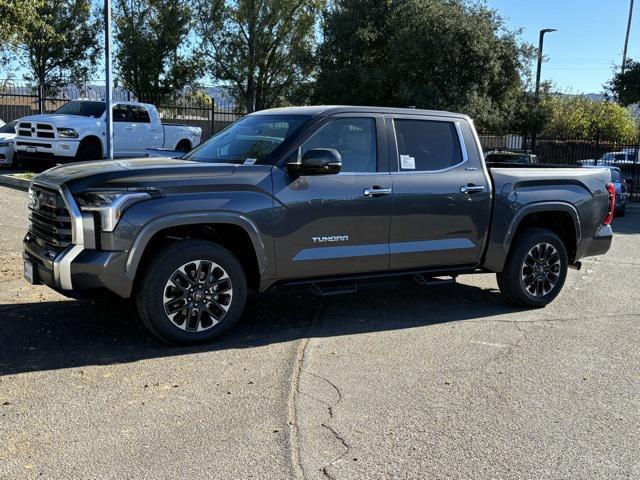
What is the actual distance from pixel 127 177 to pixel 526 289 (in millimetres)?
4295

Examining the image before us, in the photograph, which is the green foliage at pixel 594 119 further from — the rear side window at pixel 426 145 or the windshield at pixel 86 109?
the rear side window at pixel 426 145

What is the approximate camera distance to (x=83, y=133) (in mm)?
16562

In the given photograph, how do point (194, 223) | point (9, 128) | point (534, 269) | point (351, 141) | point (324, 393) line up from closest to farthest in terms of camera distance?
point (324, 393)
point (194, 223)
point (351, 141)
point (534, 269)
point (9, 128)

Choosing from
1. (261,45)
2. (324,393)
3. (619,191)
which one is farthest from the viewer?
(261,45)

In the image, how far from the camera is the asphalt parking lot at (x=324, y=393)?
3721 millimetres

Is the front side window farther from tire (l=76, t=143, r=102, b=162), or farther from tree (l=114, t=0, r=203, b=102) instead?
tree (l=114, t=0, r=203, b=102)

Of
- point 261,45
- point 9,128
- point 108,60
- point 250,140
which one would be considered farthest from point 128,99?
point 250,140

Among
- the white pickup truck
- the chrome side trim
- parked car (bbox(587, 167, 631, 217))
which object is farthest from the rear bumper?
parked car (bbox(587, 167, 631, 217))

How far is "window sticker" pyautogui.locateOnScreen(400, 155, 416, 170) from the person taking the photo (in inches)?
252

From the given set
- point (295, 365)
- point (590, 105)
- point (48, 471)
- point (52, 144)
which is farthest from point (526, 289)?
point (590, 105)

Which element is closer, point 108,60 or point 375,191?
point 375,191

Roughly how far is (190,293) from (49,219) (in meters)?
1.27

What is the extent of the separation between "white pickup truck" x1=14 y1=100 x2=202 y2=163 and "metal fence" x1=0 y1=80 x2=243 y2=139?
3.56m

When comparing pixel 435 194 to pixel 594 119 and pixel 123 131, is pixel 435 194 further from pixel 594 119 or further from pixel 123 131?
pixel 594 119
